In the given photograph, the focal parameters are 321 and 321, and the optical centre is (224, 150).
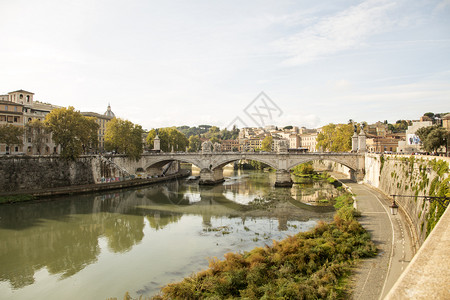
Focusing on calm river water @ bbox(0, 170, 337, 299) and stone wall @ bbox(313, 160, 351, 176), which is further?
stone wall @ bbox(313, 160, 351, 176)

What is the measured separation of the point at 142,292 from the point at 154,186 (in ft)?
98.9

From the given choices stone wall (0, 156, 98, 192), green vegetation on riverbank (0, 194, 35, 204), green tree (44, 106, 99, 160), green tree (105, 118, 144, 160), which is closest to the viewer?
green vegetation on riverbank (0, 194, 35, 204)

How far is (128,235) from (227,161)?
25.1 m

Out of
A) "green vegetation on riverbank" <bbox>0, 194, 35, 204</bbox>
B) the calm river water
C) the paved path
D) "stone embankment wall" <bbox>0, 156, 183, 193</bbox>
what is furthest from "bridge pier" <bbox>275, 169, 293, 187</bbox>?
"green vegetation on riverbank" <bbox>0, 194, 35, 204</bbox>

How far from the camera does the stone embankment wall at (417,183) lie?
12.1 m

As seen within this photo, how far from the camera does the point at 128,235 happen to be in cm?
1991

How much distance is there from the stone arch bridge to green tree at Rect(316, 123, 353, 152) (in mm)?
8767

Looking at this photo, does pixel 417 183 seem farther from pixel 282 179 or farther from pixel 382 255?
pixel 282 179

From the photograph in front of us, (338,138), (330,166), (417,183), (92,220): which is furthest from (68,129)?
(330,166)

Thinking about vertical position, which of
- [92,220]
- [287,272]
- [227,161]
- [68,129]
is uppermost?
[68,129]

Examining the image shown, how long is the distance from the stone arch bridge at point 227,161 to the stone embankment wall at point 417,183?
8426 millimetres

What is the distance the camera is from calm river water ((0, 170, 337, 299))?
42.9ft

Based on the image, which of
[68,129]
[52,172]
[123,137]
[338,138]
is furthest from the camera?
[338,138]

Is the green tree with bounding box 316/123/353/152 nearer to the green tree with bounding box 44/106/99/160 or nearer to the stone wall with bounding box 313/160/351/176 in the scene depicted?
the stone wall with bounding box 313/160/351/176
